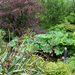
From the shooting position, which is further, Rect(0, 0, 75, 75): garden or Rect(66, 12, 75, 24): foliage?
Rect(66, 12, 75, 24): foliage

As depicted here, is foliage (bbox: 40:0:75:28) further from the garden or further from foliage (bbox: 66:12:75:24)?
the garden

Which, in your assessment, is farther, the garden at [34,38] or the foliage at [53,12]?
the foliage at [53,12]

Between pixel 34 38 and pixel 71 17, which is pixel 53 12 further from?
pixel 34 38

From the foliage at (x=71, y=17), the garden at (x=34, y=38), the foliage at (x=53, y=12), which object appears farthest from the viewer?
the foliage at (x=71, y=17)

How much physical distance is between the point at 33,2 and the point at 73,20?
8.32 metres

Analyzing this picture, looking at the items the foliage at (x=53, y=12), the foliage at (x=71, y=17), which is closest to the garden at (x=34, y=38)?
the foliage at (x=53, y=12)

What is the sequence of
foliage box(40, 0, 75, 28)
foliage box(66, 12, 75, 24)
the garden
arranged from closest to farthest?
the garden < foliage box(40, 0, 75, 28) < foliage box(66, 12, 75, 24)

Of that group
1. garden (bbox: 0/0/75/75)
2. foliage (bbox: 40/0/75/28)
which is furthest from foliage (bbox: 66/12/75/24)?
garden (bbox: 0/0/75/75)

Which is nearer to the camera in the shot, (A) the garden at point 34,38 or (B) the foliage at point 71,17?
(A) the garden at point 34,38

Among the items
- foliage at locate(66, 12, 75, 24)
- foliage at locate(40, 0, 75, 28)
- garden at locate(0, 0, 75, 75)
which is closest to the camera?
garden at locate(0, 0, 75, 75)

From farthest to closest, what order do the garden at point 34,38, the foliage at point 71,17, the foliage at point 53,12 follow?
the foliage at point 71,17, the foliage at point 53,12, the garden at point 34,38

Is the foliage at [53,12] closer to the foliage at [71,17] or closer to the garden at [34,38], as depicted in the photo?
the foliage at [71,17]

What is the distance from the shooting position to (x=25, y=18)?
671 cm

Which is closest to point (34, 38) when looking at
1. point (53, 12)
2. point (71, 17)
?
point (53, 12)
